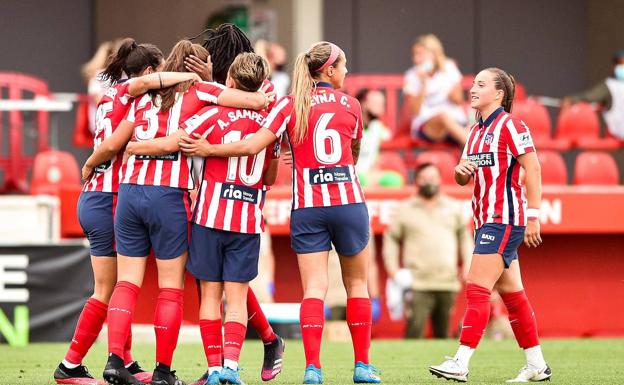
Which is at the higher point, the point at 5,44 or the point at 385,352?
the point at 5,44

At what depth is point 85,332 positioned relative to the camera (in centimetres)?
633

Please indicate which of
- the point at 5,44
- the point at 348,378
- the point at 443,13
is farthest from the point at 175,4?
the point at 348,378

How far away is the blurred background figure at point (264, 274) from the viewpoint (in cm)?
1138

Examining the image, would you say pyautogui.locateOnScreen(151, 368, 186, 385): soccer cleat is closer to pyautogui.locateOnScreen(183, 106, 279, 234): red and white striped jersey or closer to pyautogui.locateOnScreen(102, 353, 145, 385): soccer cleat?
pyautogui.locateOnScreen(102, 353, 145, 385): soccer cleat

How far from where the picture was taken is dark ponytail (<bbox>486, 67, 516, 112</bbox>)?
22.2ft

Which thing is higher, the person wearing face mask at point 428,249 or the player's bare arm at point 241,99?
the player's bare arm at point 241,99

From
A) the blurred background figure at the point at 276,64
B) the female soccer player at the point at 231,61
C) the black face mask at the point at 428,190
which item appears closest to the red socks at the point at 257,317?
the female soccer player at the point at 231,61

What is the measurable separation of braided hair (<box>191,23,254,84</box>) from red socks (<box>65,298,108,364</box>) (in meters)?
1.34

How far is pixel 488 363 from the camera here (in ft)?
27.2

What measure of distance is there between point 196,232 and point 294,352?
11.6ft

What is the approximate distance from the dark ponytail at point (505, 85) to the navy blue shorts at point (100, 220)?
83.6 inches

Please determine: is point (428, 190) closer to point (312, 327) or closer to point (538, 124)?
point (538, 124)

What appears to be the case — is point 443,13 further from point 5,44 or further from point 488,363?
point 488,363

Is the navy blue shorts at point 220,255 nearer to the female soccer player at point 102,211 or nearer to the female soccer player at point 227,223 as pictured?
the female soccer player at point 227,223
